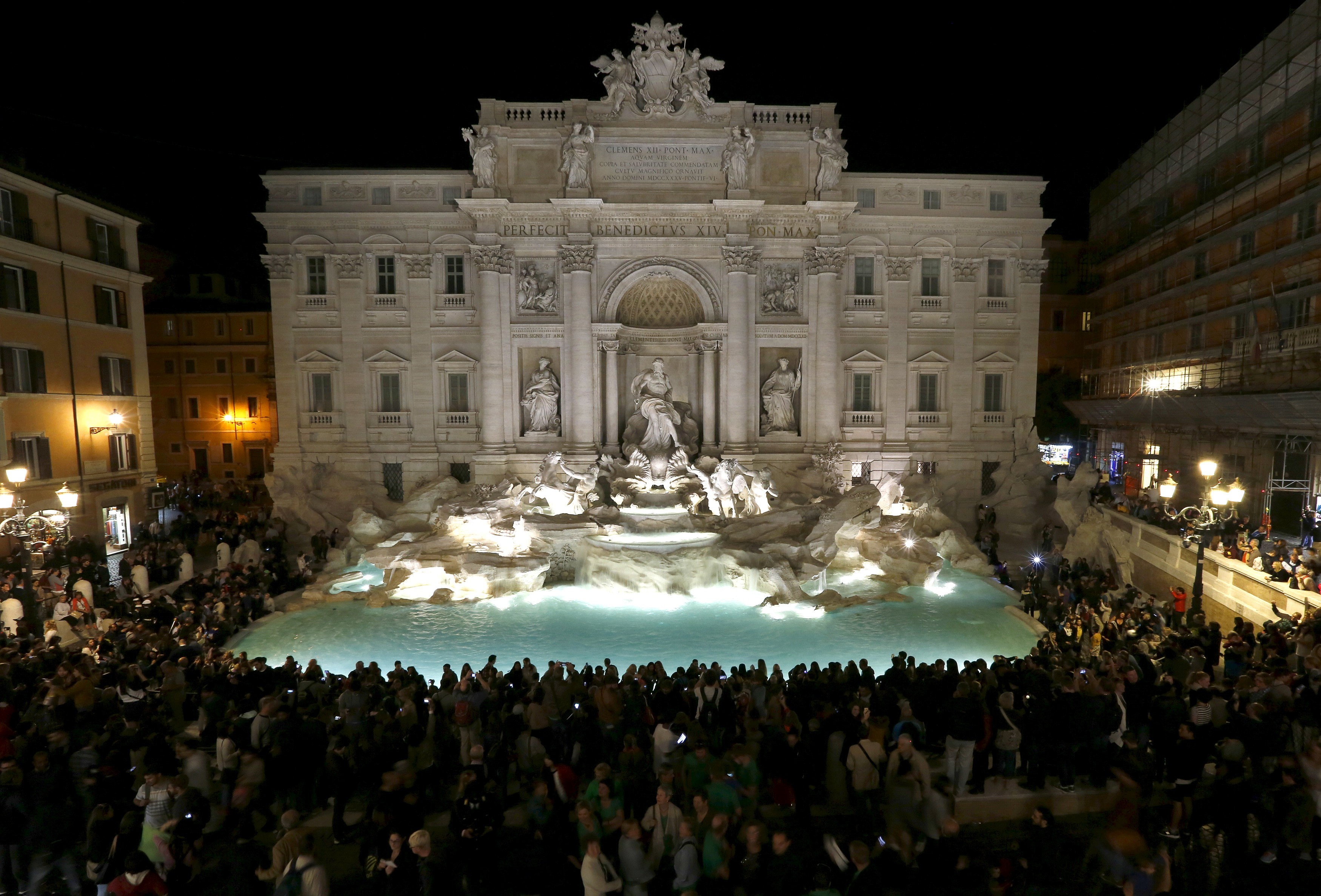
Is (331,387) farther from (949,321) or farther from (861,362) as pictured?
(949,321)

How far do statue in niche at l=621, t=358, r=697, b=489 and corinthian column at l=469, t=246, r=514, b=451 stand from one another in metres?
4.44

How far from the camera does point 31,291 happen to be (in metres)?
19.1

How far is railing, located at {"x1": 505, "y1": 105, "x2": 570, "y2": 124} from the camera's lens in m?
23.5

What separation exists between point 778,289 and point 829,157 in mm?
4590

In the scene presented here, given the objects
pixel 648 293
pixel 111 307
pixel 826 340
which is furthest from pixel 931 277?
pixel 111 307

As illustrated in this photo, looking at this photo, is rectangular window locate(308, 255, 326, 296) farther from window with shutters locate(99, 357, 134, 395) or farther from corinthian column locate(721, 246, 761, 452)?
corinthian column locate(721, 246, 761, 452)

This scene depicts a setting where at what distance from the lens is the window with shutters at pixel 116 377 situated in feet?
71.0

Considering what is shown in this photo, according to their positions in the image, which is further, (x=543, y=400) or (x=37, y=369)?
(x=543, y=400)

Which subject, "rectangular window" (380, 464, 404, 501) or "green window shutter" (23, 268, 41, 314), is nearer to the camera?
"green window shutter" (23, 268, 41, 314)

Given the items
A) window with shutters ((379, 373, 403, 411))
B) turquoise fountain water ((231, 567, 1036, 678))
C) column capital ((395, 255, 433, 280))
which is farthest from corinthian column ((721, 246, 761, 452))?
window with shutters ((379, 373, 403, 411))

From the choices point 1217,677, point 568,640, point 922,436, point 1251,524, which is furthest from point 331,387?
point 1251,524

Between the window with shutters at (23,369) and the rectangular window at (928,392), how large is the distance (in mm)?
27105

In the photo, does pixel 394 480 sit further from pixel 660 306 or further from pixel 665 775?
pixel 665 775

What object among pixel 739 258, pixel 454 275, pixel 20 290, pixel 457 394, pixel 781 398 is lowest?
pixel 781 398
